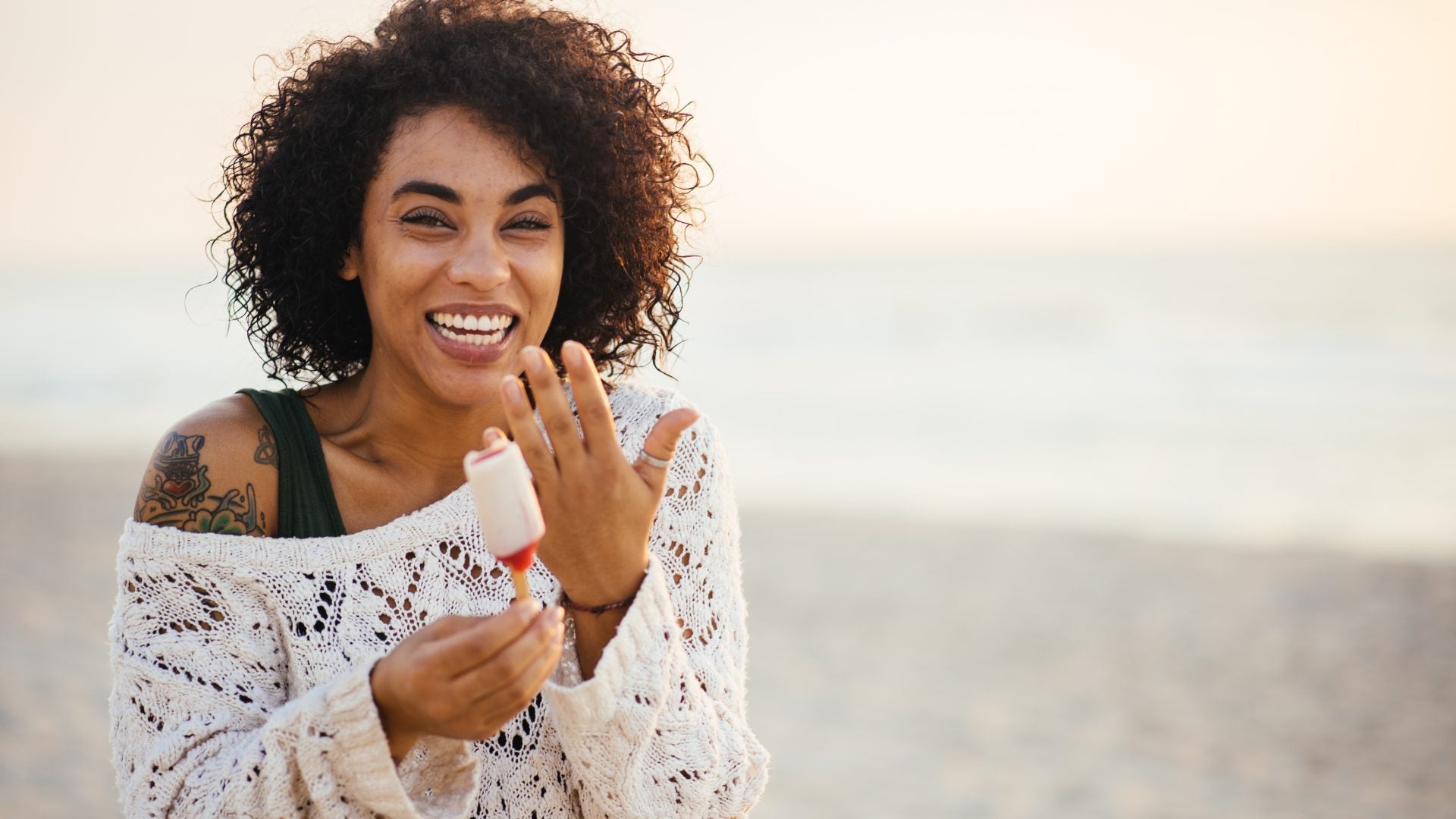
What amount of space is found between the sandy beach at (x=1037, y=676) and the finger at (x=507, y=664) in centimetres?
403

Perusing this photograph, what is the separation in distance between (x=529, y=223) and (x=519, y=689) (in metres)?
1.10

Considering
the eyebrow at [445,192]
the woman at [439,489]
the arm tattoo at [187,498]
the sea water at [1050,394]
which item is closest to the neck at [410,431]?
the woman at [439,489]

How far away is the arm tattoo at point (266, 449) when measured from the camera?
241 cm

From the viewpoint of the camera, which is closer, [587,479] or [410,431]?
[587,479]

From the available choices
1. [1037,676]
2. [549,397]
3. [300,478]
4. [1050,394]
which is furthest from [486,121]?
[1050,394]

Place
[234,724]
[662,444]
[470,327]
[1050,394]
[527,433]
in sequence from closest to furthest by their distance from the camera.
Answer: [527,433]
[662,444]
[234,724]
[470,327]
[1050,394]

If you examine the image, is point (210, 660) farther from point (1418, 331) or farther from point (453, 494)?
point (1418, 331)

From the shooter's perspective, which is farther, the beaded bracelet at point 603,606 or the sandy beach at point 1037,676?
the sandy beach at point 1037,676

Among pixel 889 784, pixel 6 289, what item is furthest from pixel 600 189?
pixel 6 289

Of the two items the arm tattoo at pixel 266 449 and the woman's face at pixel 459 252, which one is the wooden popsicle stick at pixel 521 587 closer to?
the woman's face at pixel 459 252

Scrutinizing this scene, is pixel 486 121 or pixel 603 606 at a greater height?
pixel 486 121

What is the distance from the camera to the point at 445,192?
2.38 m

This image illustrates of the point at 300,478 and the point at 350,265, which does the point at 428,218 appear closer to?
the point at 350,265

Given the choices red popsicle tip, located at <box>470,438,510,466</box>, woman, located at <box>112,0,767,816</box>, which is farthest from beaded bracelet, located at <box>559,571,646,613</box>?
red popsicle tip, located at <box>470,438,510,466</box>
